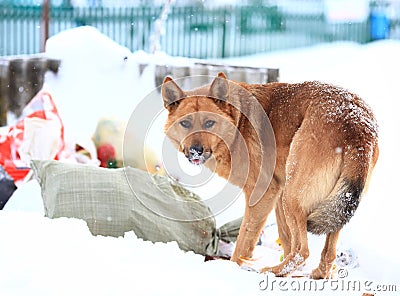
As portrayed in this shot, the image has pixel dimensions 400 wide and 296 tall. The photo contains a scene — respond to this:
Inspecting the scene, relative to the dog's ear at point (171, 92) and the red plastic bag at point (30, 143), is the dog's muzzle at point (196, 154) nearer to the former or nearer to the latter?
the dog's ear at point (171, 92)

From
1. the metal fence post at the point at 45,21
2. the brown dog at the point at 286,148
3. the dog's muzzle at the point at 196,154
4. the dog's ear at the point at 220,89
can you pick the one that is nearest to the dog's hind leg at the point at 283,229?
the brown dog at the point at 286,148

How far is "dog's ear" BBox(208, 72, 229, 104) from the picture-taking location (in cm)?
425

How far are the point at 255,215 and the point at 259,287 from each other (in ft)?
4.37

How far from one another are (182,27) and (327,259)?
8021 millimetres

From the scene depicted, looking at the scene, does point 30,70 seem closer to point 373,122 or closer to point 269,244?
point 269,244

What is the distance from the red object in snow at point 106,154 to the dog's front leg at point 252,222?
275 centimetres

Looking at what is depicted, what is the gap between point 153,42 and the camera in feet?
33.7

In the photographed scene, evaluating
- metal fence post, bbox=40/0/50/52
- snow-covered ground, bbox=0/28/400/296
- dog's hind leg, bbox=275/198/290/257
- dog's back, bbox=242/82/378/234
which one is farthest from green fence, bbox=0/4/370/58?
dog's back, bbox=242/82/378/234

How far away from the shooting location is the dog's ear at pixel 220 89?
13.9 ft

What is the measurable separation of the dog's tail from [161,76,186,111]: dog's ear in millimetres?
1197

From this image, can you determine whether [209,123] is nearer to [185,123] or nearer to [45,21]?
[185,123]

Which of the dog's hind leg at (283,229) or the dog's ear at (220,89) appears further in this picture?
the dog's hind leg at (283,229)

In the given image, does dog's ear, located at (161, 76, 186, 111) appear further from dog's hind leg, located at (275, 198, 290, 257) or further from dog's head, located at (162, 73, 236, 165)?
dog's hind leg, located at (275, 198, 290, 257)

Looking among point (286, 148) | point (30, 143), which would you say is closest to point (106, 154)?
point (30, 143)
